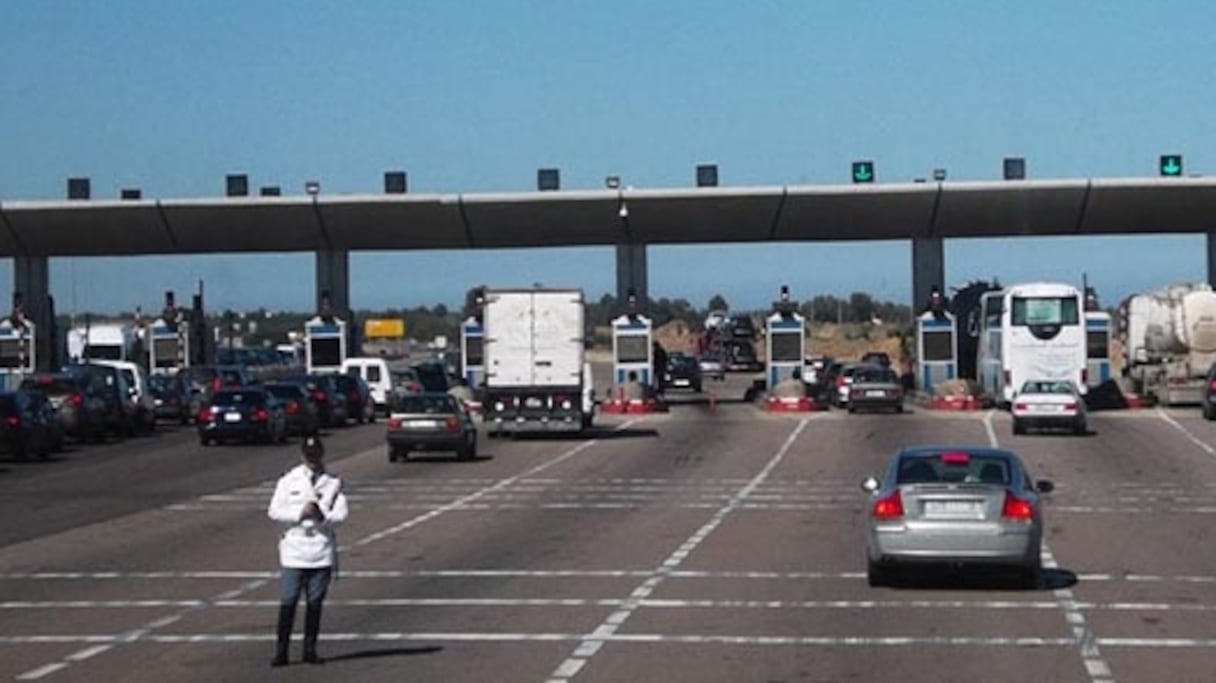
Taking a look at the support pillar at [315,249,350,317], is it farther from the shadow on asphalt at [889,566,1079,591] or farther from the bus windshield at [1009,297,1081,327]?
the shadow on asphalt at [889,566,1079,591]

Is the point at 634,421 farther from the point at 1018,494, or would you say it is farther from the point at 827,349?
the point at 827,349

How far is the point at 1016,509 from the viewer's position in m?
21.4

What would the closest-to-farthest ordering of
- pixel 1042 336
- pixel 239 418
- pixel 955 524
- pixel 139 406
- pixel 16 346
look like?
pixel 955 524 → pixel 239 418 → pixel 139 406 → pixel 1042 336 → pixel 16 346

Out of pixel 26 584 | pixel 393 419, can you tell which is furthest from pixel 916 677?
pixel 393 419

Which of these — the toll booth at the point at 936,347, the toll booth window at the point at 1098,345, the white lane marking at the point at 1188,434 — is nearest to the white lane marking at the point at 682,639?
the white lane marking at the point at 1188,434

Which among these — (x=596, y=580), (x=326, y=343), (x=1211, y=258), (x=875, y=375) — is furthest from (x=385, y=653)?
(x=1211, y=258)

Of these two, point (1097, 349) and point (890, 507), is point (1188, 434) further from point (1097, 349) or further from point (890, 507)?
point (890, 507)

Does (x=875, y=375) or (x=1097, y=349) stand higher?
(x=1097, y=349)

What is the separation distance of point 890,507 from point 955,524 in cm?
64

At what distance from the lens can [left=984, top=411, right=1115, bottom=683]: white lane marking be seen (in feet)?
51.2

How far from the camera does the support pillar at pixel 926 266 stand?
73.9 metres

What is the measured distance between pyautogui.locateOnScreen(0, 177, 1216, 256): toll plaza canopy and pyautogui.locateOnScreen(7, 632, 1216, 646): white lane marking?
5080 centimetres

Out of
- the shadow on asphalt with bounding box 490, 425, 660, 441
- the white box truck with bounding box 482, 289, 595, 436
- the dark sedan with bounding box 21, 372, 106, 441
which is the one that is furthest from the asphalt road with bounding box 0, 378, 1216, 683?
the shadow on asphalt with bounding box 490, 425, 660, 441

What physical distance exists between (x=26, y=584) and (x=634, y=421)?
41.7 m
